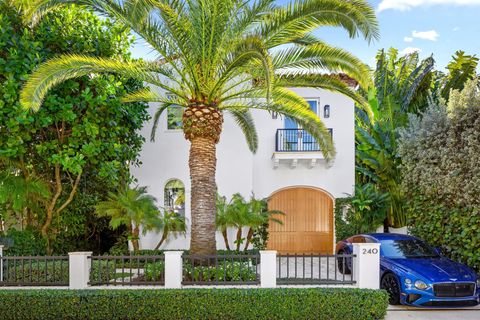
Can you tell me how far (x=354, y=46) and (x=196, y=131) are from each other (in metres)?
4.69

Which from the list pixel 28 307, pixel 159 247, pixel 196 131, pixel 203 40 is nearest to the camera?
pixel 28 307

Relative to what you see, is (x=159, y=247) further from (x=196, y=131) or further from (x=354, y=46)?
(x=354, y=46)

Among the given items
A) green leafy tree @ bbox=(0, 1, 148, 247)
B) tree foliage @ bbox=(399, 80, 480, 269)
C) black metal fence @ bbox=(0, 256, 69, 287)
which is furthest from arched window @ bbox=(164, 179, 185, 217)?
tree foliage @ bbox=(399, 80, 480, 269)

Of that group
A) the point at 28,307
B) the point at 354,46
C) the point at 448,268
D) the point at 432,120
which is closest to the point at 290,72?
the point at 354,46

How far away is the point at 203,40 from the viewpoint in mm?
10078

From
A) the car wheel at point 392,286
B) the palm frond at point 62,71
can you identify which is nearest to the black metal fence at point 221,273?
the car wheel at point 392,286

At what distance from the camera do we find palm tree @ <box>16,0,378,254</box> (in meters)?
9.63

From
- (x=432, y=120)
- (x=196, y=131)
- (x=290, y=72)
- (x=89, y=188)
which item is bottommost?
(x=89, y=188)

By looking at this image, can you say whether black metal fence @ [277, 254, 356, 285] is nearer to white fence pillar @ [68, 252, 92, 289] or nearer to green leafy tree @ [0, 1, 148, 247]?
white fence pillar @ [68, 252, 92, 289]

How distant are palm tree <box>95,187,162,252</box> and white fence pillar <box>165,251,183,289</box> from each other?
15.4 ft

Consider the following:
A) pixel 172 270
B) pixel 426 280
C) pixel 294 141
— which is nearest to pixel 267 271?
pixel 172 270

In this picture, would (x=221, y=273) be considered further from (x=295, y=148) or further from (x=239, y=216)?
(x=295, y=148)

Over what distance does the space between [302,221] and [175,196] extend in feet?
19.4

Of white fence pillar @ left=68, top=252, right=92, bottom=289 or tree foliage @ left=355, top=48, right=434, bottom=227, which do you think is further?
tree foliage @ left=355, top=48, right=434, bottom=227
